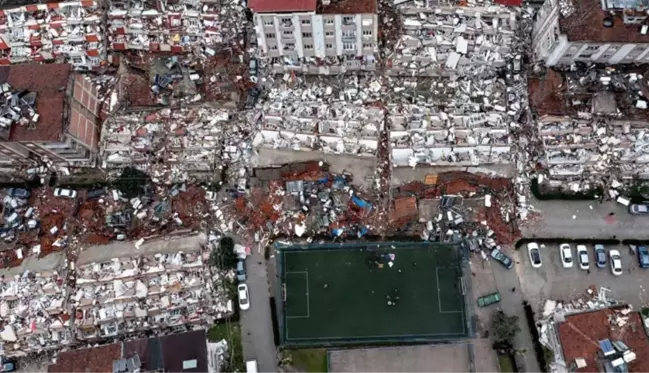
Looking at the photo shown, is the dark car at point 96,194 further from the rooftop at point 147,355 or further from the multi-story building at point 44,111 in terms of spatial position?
the rooftop at point 147,355

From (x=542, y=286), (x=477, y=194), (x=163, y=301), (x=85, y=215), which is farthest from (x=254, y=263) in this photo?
(x=542, y=286)

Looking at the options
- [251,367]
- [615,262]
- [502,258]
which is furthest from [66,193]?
[615,262]

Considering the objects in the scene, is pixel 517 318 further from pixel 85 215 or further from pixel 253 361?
pixel 85 215

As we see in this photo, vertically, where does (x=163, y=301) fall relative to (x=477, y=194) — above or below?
below

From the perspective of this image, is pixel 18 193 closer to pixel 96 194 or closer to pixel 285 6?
pixel 96 194

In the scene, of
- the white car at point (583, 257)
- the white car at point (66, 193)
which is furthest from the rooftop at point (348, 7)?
the white car at point (66, 193)

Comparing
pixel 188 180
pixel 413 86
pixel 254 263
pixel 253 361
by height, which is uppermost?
pixel 413 86

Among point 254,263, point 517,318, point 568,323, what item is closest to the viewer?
point 568,323
